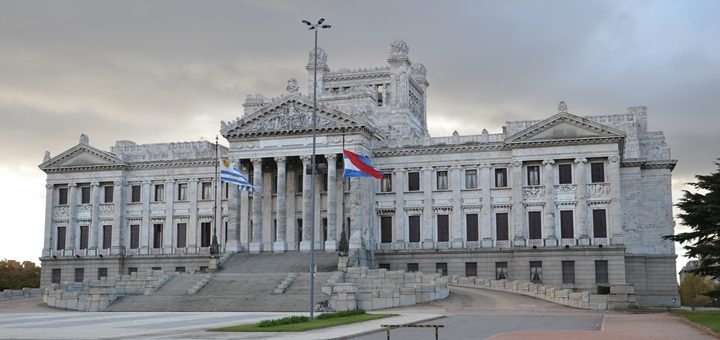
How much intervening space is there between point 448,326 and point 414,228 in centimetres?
4333

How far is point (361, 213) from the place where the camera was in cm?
8044

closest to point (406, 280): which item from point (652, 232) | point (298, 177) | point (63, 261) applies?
point (298, 177)

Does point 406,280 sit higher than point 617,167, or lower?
lower

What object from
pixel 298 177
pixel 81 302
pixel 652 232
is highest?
pixel 298 177

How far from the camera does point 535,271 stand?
257 feet

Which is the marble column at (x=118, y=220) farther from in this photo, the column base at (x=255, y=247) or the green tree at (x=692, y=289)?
the green tree at (x=692, y=289)

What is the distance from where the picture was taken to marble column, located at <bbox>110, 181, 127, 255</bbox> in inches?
3625

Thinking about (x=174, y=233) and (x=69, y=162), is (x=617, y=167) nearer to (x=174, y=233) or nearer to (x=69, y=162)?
(x=174, y=233)

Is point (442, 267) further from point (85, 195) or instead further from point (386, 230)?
point (85, 195)

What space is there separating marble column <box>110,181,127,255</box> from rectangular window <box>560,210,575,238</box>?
45.0 m

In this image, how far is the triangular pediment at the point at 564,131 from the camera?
254 ft

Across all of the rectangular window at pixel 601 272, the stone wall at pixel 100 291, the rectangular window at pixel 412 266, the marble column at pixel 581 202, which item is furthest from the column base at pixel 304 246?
the rectangular window at pixel 601 272

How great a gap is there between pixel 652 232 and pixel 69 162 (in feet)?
197

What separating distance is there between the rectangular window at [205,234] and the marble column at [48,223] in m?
17.2
